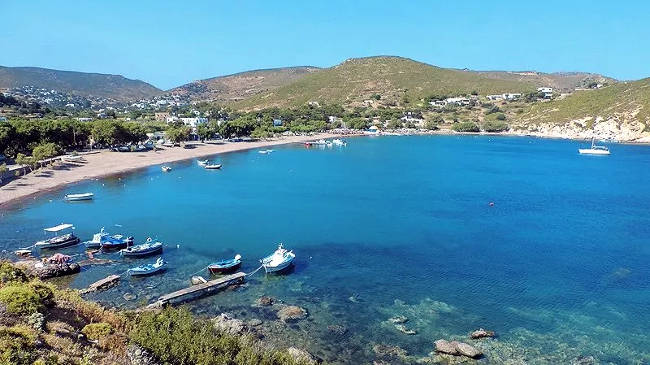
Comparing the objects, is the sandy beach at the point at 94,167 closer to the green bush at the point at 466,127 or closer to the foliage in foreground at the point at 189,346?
the foliage in foreground at the point at 189,346

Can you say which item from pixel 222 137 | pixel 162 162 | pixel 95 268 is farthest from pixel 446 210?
pixel 222 137

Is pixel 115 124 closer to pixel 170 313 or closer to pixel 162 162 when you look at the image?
pixel 162 162

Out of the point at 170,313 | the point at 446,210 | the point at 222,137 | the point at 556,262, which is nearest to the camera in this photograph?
the point at 170,313

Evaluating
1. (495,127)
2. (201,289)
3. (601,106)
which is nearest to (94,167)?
(201,289)

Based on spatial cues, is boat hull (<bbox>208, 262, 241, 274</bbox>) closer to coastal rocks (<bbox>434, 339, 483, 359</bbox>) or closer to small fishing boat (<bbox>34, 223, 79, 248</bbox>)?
small fishing boat (<bbox>34, 223, 79, 248</bbox>)

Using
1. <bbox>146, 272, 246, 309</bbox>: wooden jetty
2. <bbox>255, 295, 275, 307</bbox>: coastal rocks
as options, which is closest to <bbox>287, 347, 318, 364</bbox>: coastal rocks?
<bbox>255, 295, 275, 307</bbox>: coastal rocks

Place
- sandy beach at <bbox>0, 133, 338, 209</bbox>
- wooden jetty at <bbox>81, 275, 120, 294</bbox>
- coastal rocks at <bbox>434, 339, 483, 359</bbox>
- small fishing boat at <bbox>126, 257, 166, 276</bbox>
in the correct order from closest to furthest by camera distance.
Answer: coastal rocks at <bbox>434, 339, 483, 359</bbox> < wooden jetty at <bbox>81, 275, 120, 294</bbox> < small fishing boat at <bbox>126, 257, 166, 276</bbox> < sandy beach at <bbox>0, 133, 338, 209</bbox>

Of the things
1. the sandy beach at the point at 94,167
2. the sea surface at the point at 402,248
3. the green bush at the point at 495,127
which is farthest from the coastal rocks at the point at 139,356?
the green bush at the point at 495,127
